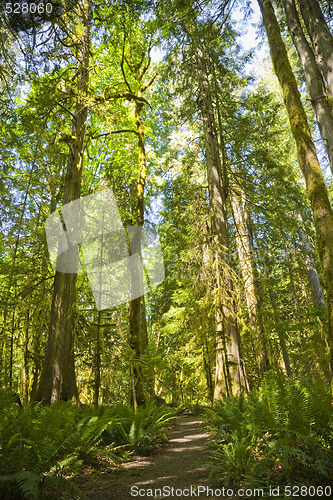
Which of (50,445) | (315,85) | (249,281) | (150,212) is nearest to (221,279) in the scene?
(315,85)

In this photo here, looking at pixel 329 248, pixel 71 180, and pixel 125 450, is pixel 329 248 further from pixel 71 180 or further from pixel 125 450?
pixel 71 180

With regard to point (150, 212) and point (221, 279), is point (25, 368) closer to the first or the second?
point (221, 279)

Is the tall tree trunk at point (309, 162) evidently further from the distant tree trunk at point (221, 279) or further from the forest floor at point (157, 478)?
the distant tree trunk at point (221, 279)

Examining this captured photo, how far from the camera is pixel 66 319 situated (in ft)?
22.9

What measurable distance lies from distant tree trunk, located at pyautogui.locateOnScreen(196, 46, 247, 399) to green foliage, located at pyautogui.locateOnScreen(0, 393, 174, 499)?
229cm

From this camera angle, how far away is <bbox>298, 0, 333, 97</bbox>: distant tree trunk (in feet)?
16.8

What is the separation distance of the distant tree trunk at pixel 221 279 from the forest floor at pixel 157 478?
211 cm

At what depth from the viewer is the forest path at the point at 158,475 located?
3182 millimetres

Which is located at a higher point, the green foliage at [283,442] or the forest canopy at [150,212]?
the forest canopy at [150,212]

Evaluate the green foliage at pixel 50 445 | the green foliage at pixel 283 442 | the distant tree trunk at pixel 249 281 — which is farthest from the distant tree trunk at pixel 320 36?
the green foliage at pixel 50 445

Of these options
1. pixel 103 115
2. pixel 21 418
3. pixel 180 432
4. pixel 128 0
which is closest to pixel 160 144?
pixel 103 115

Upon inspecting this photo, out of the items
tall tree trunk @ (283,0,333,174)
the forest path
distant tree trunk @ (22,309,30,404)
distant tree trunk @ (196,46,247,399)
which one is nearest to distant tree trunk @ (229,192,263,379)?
distant tree trunk @ (196,46,247,399)

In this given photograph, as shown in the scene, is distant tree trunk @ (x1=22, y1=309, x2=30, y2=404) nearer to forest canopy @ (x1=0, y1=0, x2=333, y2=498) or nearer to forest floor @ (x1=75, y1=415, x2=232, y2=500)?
forest canopy @ (x1=0, y1=0, x2=333, y2=498)

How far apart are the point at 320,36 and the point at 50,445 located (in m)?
6.87
